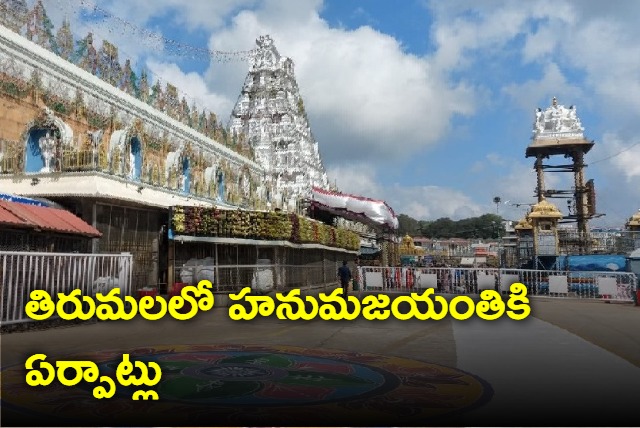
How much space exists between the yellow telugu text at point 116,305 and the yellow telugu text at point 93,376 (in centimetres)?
418

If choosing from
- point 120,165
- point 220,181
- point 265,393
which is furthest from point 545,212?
point 265,393

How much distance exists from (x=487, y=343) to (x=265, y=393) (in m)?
5.50

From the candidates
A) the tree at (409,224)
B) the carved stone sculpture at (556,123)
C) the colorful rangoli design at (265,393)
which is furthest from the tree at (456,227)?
the colorful rangoli design at (265,393)

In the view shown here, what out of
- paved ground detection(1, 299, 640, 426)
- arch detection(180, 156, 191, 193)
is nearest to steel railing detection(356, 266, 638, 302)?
paved ground detection(1, 299, 640, 426)

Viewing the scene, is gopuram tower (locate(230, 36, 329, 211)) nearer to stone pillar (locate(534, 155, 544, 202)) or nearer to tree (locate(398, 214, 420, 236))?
stone pillar (locate(534, 155, 544, 202))

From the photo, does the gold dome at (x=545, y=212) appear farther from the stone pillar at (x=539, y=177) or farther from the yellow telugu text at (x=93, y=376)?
the yellow telugu text at (x=93, y=376)

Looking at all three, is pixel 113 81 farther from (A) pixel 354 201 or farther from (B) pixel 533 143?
(B) pixel 533 143

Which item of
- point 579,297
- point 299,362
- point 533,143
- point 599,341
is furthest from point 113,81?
point 533,143

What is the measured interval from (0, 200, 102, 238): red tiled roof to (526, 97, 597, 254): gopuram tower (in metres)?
48.0

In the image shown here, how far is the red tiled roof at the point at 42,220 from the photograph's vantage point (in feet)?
36.2

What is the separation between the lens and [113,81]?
22109 millimetres

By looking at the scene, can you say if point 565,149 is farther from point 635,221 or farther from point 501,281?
point 501,281

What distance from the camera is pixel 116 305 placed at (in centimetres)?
1213

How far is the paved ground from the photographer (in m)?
5.64
